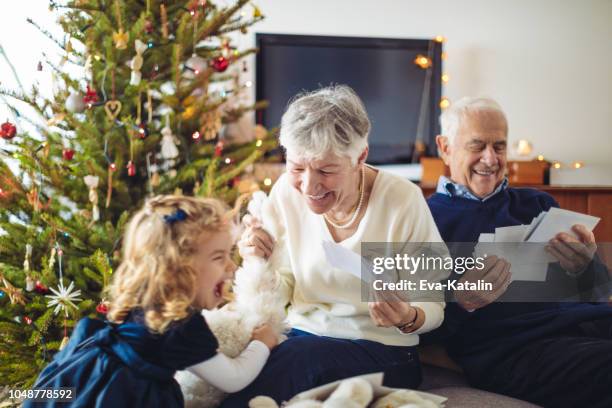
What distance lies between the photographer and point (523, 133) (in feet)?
15.7

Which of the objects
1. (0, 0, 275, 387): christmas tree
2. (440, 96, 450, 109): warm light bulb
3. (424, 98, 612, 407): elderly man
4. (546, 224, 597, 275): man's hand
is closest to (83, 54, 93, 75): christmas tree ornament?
(0, 0, 275, 387): christmas tree

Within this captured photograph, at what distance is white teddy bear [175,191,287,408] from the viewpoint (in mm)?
1448

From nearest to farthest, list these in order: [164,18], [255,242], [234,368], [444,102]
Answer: [234,368] → [255,242] → [164,18] → [444,102]

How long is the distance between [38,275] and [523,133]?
3.70m

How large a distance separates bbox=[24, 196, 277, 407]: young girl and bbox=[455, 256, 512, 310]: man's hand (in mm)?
671

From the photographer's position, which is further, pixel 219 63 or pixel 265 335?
pixel 219 63

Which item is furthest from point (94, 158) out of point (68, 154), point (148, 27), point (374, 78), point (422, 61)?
point (422, 61)

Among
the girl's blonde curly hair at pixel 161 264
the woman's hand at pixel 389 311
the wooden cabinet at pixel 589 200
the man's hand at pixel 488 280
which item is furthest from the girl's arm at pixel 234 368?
the wooden cabinet at pixel 589 200

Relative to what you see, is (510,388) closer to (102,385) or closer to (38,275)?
(102,385)

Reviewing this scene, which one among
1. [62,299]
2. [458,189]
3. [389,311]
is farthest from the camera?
[62,299]

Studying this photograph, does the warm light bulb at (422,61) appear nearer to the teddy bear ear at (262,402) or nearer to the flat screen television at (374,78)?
the flat screen television at (374,78)

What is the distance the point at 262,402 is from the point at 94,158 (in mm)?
1436

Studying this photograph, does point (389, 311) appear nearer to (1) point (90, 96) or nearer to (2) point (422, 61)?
(1) point (90, 96)

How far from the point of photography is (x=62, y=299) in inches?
87.0
